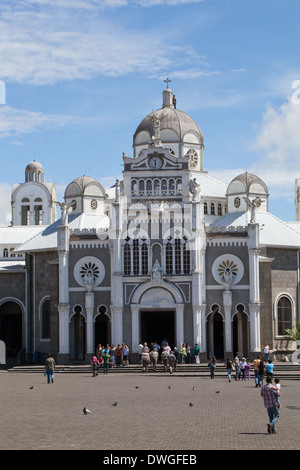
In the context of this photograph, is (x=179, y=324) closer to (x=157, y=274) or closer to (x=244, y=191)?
(x=157, y=274)

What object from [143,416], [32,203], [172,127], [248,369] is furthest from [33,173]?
[143,416]

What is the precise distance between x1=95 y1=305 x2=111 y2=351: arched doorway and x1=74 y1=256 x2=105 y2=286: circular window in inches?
81.4

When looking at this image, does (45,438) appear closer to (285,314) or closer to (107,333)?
(107,333)

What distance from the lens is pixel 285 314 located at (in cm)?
6650

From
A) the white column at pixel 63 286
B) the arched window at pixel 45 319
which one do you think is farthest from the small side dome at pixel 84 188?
the arched window at pixel 45 319

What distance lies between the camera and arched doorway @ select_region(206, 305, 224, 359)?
6256 centimetres

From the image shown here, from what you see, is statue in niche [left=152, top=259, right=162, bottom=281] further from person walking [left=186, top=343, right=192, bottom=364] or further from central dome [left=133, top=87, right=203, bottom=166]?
central dome [left=133, top=87, right=203, bottom=166]

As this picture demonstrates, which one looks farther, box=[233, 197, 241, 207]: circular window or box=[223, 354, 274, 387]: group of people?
box=[233, 197, 241, 207]: circular window

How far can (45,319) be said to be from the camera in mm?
67375

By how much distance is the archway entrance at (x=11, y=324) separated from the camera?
72.4m

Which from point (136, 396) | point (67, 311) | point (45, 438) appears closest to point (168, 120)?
point (67, 311)

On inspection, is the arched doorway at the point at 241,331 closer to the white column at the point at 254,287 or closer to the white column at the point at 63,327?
the white column at the point at 254,287

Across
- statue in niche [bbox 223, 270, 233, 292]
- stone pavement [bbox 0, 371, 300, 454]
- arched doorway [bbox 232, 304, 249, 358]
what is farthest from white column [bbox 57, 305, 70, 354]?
stone pavement [bbox 0, 371, 300, 454]

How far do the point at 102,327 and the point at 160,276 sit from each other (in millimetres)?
6639
